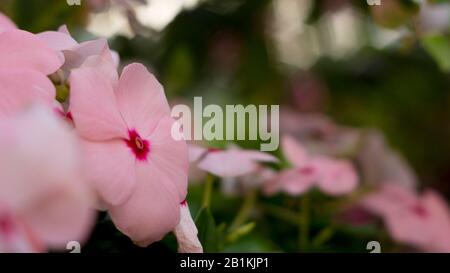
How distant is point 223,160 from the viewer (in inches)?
16.3

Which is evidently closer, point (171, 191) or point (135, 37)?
point (171, 191)

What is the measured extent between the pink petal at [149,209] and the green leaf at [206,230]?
51 mm

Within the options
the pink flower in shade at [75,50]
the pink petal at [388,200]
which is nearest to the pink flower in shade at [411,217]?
the pink petal at [388,200]

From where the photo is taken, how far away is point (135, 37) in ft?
2.29

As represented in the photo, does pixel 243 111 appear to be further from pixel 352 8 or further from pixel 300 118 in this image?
pixel 352 8

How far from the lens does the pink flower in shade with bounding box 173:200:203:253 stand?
0.33 m

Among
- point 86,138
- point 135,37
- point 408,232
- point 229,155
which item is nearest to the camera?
point 86,138

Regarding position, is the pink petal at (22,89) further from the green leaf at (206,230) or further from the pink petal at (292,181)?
the pink petal at (292,181)

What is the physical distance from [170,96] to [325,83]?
1.34 ft

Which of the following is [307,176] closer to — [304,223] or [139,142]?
[304,223]

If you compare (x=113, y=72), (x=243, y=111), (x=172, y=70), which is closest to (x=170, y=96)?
(x=172, y=70)

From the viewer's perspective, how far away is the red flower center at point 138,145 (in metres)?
0.32

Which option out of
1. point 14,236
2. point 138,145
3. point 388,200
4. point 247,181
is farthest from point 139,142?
point 388,200

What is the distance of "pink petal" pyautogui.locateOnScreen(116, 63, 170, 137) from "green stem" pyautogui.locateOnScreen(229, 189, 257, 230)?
158 mm
